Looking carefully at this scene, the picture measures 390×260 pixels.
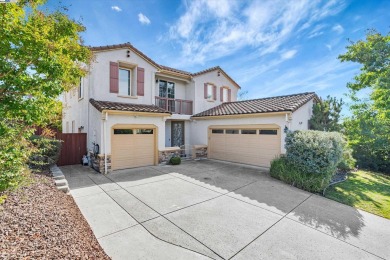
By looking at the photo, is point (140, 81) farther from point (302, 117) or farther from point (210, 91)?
point (302, 117)

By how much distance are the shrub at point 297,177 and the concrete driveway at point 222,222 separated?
1.68ft

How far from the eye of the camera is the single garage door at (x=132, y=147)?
9984 millimetres

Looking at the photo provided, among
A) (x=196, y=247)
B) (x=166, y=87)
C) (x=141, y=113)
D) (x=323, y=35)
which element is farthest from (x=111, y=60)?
(x=323, y=35)

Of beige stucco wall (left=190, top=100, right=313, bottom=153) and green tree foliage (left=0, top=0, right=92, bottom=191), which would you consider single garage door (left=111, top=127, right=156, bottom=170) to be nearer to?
beige stucco wall (left=190, top=100, right=313, bottom=153)

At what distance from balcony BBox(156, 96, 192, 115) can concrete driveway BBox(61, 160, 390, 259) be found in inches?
290

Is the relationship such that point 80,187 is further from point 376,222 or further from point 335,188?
point 335,188

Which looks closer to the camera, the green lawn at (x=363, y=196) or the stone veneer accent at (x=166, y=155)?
the green lawn at (x=363, y=196)

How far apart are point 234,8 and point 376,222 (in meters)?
10.4

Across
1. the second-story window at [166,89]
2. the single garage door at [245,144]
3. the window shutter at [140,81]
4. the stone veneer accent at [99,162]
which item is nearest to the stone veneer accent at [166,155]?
the stone veneer accent at [99,162]

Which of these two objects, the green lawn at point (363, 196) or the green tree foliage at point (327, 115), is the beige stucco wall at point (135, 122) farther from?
the green tree foliage at point (327, 115)

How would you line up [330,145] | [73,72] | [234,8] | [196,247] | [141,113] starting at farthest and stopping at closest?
[141,113]
[234,8]
[330,145]
[73,72]
[196,247]

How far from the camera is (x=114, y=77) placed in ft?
35.6

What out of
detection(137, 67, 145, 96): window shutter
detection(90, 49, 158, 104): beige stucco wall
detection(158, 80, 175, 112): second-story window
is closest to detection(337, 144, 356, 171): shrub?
detection(158, 80, 175, 112): second-story window

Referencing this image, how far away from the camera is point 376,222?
514 cm
